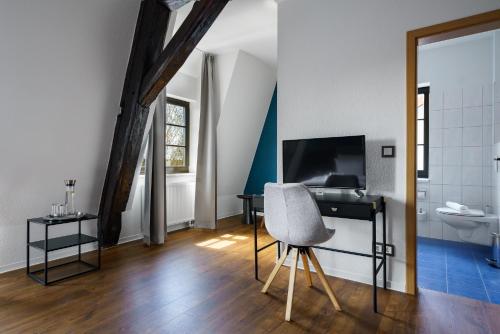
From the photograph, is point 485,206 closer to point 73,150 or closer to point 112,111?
point 112,111

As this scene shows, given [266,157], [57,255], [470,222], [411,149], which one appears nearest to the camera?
[411,149]

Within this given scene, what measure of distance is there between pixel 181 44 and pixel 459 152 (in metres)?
3.88

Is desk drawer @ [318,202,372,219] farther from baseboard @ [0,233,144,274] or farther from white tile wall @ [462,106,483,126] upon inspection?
white tile wall @ [462,106,483,126]

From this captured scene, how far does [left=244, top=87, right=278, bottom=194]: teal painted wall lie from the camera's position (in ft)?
18.6

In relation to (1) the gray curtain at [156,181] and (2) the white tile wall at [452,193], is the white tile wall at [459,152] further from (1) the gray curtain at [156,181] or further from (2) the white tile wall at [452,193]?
(1) the gray curtain at [156,181]

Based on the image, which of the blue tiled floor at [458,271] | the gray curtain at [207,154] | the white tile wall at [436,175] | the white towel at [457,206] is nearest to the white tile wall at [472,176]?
the white tile wall at [436,175]

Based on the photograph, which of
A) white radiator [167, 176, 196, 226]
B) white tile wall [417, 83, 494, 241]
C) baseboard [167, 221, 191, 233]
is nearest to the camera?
white tile wall [417, 83, 494, 241]

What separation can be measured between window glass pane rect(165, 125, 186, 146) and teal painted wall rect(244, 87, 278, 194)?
63.0 inches

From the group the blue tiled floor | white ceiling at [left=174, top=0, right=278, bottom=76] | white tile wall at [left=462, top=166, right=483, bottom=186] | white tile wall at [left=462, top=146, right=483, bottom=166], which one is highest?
white ceiling at [left=174, top=0, right=278, bottom=76]

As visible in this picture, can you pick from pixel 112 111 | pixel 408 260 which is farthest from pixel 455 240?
pixel 112 111

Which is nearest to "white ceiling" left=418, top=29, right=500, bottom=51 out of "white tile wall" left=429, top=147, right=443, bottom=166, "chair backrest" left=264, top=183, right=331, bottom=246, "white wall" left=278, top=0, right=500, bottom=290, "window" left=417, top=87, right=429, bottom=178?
"window" left=417, top=87, right=429, bottom=178

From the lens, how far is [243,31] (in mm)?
3824

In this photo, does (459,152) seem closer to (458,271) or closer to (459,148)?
(459,148)

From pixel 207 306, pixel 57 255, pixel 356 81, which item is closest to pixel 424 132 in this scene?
pixel 356 81
